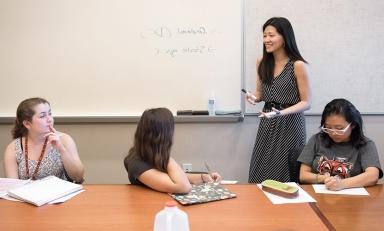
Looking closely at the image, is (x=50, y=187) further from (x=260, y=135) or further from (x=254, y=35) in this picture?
(x=254, y=35)

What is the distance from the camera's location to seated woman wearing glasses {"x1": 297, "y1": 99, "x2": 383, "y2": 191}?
213 cm

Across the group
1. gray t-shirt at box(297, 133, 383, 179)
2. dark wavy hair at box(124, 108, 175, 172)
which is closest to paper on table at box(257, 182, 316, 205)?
gray t-shirt at box(297, 133, 383, 179)

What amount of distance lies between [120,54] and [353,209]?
2.02 meters

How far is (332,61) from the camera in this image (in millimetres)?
3041

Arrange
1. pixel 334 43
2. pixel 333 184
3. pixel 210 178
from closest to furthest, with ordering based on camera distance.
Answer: pixel 333 184
pixel 210 178
pixel 334 43

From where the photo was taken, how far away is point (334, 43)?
302 centimetres

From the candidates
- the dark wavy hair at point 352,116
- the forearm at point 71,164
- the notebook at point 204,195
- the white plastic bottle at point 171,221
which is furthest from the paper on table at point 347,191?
the forearm at point 71,164

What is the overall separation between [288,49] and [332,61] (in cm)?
59

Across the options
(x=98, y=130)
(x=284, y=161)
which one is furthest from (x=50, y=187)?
(x=284, y=161)

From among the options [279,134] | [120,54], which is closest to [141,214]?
[279,134]

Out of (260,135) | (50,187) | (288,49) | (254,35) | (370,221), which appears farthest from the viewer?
(254,35)

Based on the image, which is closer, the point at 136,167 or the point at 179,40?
the point at 136,167

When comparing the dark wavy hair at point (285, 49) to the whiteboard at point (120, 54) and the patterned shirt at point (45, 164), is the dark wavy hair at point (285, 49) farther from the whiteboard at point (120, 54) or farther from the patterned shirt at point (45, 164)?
the patterned shirt at point (45, 164)

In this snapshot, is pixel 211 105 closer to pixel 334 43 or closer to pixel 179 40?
pixel 179 40
